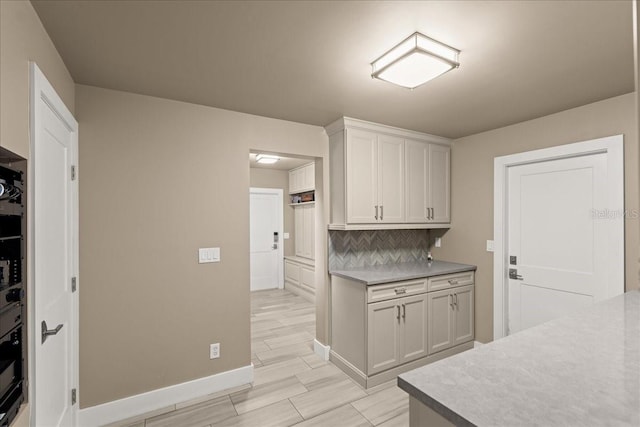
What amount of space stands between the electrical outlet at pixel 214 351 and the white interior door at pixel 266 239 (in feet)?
11.1

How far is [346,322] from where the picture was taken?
2930 millimetres

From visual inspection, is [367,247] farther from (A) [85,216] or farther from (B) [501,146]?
(A) [85,216]

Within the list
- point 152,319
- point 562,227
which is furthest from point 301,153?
point 562,227

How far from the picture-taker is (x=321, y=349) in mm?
3229

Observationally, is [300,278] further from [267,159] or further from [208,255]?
[208,255]

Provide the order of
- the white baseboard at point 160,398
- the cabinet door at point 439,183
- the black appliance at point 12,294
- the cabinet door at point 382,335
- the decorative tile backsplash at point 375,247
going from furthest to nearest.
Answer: the cabinet door at point 439,183
the decorative tile backsplash at point 375,247
the cabinet door at point 382,335
the white baseboard at point 160,398
the black appliance at point 12,294

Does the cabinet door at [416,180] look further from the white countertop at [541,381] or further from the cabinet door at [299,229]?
the cabinet door at [299,229]

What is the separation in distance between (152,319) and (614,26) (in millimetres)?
3413

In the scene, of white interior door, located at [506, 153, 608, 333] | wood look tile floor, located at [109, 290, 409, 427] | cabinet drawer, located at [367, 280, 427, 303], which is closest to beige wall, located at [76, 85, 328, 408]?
wood look tile floor, located at [109, 290, 409, 427]

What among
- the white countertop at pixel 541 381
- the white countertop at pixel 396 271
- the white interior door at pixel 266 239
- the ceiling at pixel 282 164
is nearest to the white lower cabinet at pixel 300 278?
the white interior door at pixel 266 239

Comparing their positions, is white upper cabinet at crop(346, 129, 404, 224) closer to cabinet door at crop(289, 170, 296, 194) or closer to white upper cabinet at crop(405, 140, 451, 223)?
white upper cabinet at crop(405, 140, 451, 223)

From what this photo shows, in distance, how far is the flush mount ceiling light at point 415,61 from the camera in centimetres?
163

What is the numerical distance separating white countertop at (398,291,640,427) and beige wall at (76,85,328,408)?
6.62 ft

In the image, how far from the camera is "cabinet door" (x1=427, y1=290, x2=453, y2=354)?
304 centimetres
